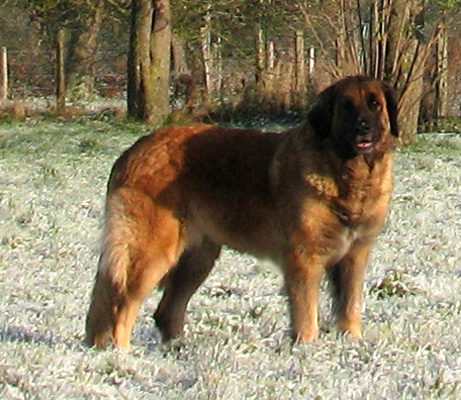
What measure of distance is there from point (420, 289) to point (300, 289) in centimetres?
224

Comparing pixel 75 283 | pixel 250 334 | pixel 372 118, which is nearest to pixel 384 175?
pixel 372 118

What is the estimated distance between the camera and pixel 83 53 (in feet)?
111

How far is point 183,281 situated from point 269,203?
82 centimetres

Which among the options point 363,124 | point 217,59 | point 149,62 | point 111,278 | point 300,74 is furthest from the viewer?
point 217,59

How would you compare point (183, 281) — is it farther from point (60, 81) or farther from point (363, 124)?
point (60, 81)

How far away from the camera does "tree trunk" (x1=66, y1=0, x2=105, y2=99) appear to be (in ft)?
102

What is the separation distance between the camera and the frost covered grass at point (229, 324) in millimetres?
4652

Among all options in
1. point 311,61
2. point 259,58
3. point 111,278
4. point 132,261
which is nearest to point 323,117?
point 132,261

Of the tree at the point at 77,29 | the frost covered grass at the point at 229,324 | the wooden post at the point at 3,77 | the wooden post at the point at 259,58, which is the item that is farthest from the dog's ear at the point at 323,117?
the wooden post at the point at 3,77

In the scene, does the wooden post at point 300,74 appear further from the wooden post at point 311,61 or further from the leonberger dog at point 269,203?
the leonberger dog at point 269,203

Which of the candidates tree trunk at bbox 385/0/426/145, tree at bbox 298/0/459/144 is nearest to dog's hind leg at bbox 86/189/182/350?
tree at bbox 298/0/459/144

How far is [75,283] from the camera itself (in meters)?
7.80

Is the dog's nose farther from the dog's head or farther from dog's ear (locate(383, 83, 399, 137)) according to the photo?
dog's ear (locate(383, 83, 399, 137))

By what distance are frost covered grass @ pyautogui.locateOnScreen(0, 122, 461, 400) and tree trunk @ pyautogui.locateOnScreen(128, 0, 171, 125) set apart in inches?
292
